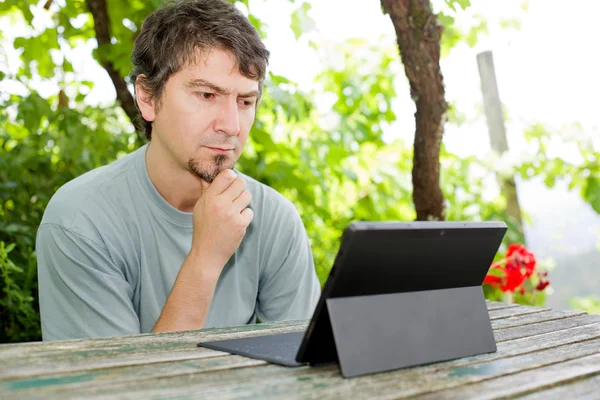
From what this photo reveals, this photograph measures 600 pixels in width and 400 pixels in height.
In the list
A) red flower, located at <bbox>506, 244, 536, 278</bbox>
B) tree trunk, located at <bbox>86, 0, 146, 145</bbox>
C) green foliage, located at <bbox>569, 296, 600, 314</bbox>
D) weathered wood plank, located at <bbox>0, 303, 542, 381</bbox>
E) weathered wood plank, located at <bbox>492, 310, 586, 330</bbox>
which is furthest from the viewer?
green foliage, located at <bbox>569, 296, 600, 314</bbox>

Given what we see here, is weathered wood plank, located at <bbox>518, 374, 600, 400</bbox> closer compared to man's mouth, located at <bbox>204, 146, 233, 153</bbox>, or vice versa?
weathered wood plank, located at <bbox>518, 374, 600, 400</bbox>

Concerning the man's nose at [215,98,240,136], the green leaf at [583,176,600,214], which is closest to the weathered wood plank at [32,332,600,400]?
the man's nose at [215,98,240,136]

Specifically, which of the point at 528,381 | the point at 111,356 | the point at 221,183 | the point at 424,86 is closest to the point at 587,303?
the point at 424,86

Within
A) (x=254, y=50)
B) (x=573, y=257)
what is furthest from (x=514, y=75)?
(x=254, y=50)

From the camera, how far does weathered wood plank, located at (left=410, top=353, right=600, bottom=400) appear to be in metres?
0.83

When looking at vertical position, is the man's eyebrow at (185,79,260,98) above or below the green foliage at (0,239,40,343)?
above

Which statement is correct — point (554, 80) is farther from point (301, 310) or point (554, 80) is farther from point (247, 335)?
point (247, 335)

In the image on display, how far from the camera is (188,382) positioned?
83cm

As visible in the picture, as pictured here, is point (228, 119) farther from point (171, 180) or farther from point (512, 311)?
point (512, 311)

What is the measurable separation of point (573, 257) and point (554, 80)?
55.6 inches

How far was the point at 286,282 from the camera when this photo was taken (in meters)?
1.88

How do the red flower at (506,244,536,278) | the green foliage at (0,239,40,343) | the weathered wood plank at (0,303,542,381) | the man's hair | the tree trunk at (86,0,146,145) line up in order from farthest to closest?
the tree trunk at (86,0,146,145)
the red flower at (506,244,536,278)
the green foliage at (0,239,40,343)
the man's hair
the weathered wood plank at (0,303,542,381)

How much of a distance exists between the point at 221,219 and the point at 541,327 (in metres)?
0.76

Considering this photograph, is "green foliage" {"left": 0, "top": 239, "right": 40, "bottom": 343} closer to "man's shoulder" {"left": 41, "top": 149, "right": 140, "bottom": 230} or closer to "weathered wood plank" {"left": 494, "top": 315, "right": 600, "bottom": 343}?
"man's shoulder" {"left": 41, "top": 149, "right": 140, "bottom": 230}
